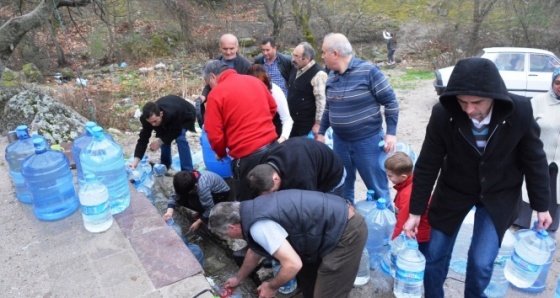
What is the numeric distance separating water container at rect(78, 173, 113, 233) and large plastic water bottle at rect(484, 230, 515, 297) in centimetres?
265

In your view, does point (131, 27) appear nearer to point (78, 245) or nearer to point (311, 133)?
point (311, 133)

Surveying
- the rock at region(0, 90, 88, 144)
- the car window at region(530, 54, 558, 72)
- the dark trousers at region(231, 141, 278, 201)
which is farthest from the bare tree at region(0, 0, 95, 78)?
the car window at region(530, 54, 558, 72)

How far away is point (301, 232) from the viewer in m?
2.00

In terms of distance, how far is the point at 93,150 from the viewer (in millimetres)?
2623

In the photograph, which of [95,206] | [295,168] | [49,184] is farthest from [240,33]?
[95,206]

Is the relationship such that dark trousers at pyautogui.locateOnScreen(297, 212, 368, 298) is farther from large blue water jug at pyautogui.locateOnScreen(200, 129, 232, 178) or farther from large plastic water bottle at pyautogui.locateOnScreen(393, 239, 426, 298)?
large blue water jug at pyautogui.locateOnScreen(200, 129, 232, 178)

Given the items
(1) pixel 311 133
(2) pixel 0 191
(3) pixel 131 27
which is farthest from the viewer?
(3) pixel 131 27

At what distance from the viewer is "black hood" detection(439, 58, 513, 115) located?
170 cm

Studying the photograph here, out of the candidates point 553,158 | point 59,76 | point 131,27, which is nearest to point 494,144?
point 553,158

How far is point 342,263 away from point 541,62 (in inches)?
331

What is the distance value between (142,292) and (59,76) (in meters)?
12.4

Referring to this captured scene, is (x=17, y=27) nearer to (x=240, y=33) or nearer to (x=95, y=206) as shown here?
(x=95, y=206)

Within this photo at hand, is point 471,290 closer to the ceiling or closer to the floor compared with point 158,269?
closer to the floor

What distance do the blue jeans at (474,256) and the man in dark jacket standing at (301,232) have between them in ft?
1.44
